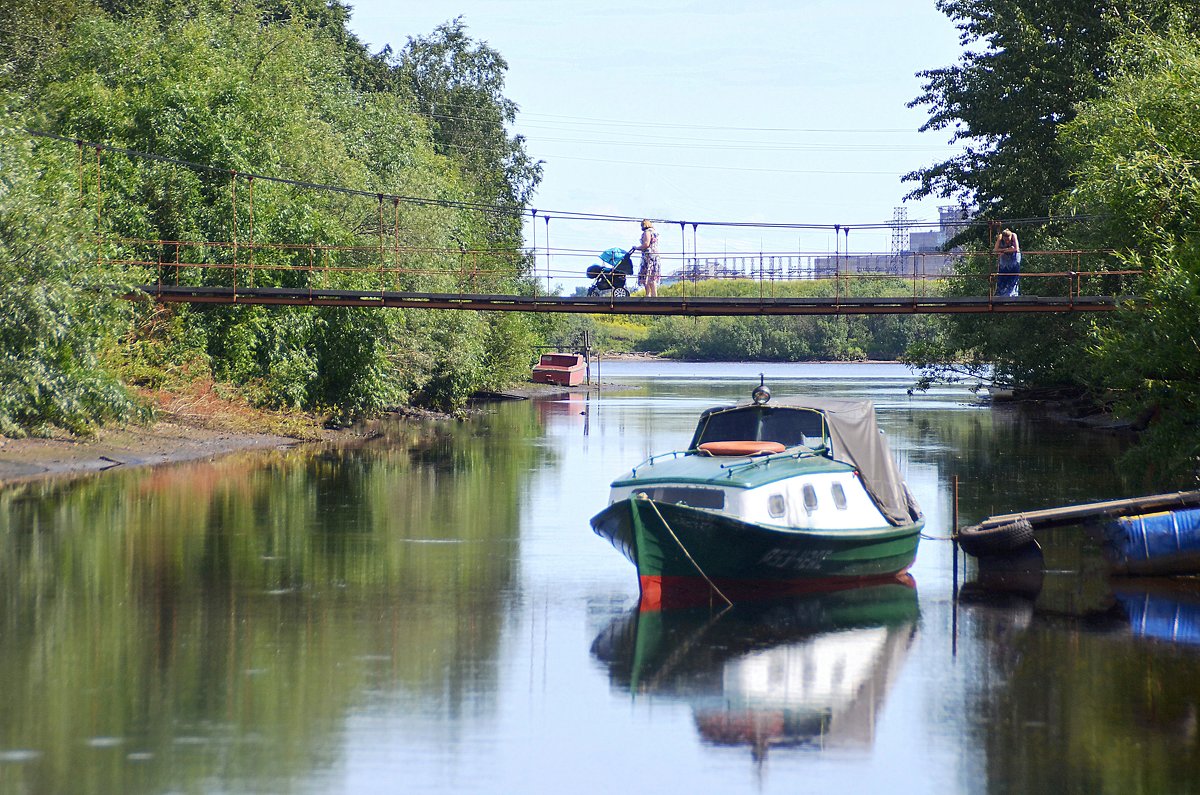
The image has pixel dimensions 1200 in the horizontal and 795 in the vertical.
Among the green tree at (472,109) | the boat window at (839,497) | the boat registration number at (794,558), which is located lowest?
the boat registration number at (794,558)

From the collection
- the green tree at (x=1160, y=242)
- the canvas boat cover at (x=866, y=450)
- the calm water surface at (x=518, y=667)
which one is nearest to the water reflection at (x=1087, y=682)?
the calm water surface at (x=518, y=667)

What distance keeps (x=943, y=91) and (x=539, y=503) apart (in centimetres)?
3359

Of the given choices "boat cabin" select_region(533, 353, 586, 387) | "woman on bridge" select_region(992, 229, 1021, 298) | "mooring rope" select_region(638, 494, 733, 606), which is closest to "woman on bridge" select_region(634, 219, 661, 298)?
"woman on bridge" select_region(992, 229, 1021, 298)

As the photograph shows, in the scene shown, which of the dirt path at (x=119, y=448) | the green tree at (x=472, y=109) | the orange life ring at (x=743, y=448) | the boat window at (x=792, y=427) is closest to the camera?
the orange life ring at (x=743, y=448)

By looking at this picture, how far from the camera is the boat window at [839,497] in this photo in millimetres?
20844

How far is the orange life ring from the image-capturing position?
70.0 feet

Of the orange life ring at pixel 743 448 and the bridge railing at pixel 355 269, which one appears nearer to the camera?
the orange life ring at pixel 743 448

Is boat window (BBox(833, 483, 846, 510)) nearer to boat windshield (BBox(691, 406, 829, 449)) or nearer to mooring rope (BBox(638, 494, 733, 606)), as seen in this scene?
boat windshield (BBox(691, 406, 829, 449))

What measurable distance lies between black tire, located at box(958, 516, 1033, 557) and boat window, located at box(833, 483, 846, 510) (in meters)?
2.33

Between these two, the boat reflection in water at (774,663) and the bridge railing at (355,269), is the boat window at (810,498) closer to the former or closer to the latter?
the boat reflection in water at (774,663)

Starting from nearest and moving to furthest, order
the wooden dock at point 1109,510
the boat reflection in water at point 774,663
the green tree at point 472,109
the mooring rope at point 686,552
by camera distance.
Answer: the boat reflection in water at point 774,663 < the mooring rope at point 686,552 < the wooden dock at point 1109,510 < the green tree at point 472,109

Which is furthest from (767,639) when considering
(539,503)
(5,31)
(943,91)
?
(5,31)

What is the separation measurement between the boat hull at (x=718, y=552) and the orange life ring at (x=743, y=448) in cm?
191

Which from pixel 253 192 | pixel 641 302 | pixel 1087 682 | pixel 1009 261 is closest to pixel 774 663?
pixel 1087 682
